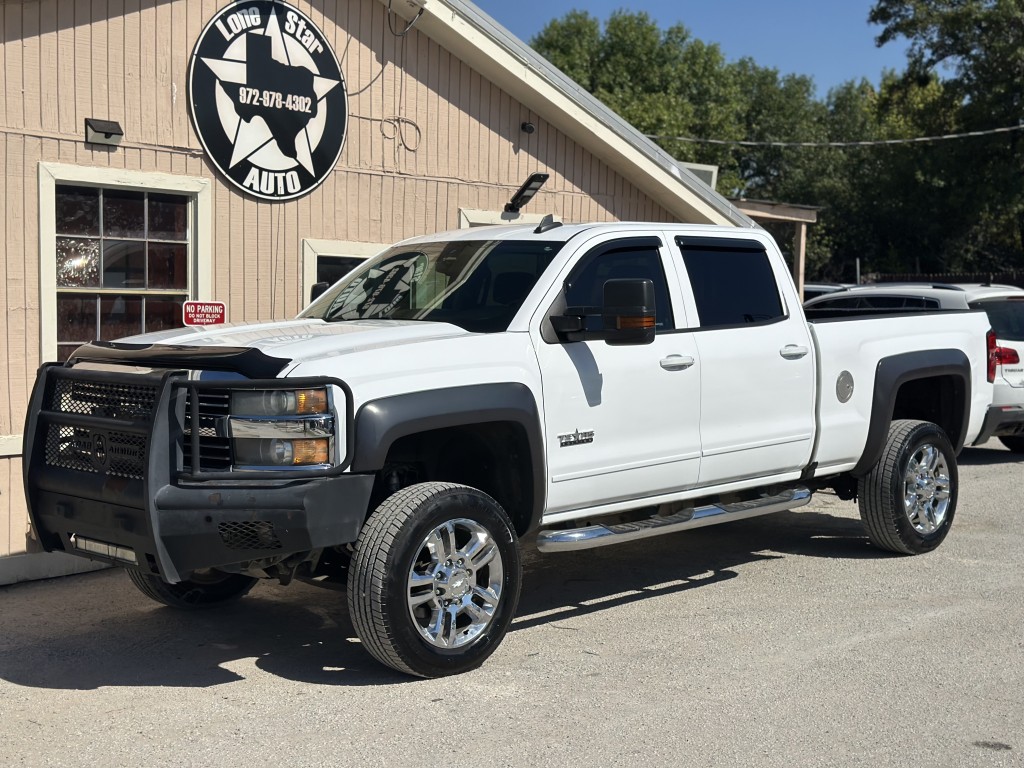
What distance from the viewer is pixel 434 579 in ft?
17.6

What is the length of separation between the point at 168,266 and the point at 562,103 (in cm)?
375

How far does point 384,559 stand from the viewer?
16.9ft

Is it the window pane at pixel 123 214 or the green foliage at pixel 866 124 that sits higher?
the green foliage at pixel 866 124

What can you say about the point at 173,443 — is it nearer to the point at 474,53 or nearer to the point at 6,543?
the point at 6,543

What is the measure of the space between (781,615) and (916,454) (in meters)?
1.98

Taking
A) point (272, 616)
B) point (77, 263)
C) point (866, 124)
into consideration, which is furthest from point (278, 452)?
point (866, 124)

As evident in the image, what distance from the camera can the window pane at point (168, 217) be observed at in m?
8.48

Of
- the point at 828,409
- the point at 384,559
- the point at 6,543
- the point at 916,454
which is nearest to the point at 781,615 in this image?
the point at 828,409

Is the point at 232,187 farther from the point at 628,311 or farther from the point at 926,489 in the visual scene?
the point at 926,489

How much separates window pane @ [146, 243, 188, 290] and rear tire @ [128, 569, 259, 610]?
2.59m

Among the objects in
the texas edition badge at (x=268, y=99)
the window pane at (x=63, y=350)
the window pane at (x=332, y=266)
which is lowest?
the window pane at (x=63, y=350)

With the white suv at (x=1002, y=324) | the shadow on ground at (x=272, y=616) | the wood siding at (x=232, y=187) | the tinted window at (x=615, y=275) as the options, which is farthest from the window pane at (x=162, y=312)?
the white suv at (x=1002, y=324)

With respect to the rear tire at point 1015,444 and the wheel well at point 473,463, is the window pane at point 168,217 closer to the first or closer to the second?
the wheel well at point 473,463

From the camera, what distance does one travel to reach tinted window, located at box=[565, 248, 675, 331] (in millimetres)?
6285
